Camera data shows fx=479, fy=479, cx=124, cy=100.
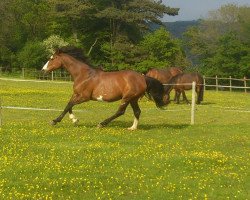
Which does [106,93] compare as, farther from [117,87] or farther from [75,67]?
[75,67]

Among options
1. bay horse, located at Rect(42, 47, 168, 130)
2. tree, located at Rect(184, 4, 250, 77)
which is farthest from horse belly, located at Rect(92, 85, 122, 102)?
tree, located at Rect(184, 4, 250, 77)

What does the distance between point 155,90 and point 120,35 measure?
173 feet

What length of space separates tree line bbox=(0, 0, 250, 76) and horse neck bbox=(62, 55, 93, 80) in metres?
47.5

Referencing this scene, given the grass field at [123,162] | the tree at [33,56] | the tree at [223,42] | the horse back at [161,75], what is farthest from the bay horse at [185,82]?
the tree at [33,56]

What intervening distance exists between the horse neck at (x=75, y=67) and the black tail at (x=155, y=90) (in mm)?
1917

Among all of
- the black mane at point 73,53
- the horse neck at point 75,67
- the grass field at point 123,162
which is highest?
the black mane at point 73,53

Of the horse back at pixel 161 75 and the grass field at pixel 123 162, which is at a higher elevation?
the horse back at pixel 161 75

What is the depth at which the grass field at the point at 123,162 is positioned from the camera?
817 cm

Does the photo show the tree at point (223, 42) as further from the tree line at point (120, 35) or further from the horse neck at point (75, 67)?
the horse neck at point (75, 67)

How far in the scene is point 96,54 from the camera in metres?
72.9

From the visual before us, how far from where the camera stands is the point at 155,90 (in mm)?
15477

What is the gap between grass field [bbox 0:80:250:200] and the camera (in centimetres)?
817

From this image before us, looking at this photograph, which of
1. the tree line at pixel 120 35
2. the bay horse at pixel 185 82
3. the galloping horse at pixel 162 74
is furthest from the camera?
the tree line at pixel 120 35

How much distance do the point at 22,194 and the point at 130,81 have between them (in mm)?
7592
